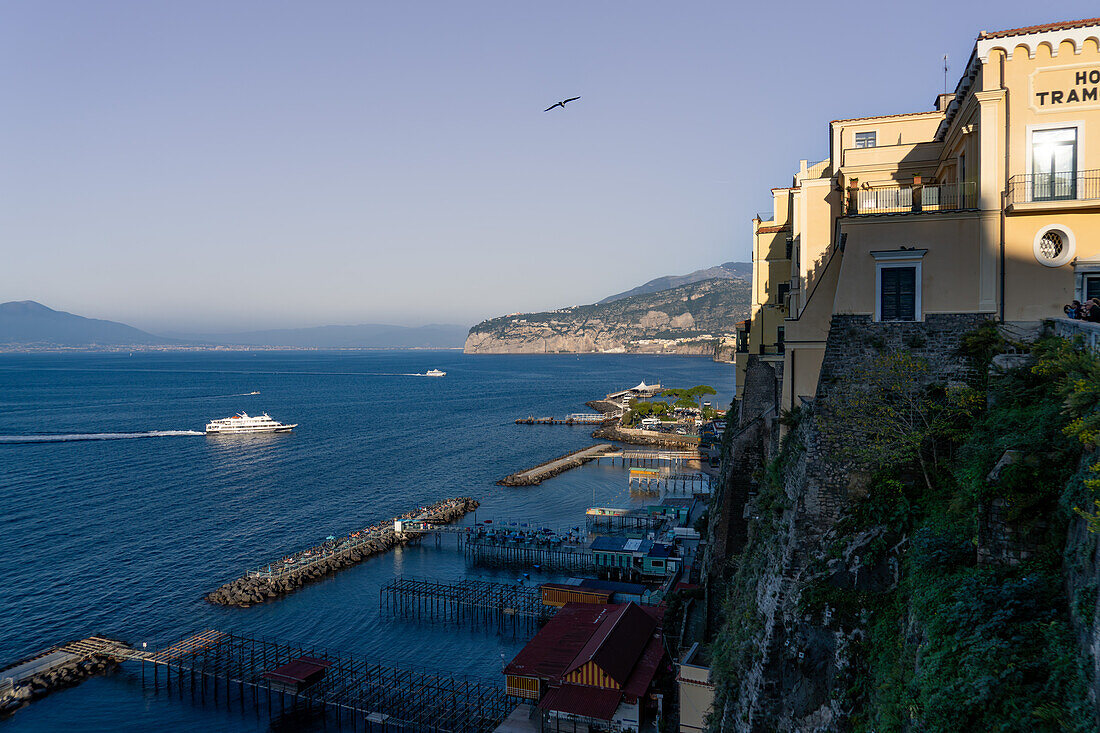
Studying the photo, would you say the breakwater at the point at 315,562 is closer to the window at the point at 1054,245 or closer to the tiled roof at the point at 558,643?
the tiled roof at the point at 558,643

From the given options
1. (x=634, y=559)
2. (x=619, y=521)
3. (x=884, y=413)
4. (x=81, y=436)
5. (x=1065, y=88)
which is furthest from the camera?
(x=81, y=436)

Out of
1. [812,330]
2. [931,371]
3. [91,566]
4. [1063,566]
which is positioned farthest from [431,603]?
[1063,566]

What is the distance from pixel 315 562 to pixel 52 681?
51.4 ft

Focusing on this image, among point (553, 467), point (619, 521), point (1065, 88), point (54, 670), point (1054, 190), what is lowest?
point (54, 670)

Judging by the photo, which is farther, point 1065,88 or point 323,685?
point 323,685

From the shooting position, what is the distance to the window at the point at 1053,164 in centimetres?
1438

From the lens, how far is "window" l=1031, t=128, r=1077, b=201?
14.4m

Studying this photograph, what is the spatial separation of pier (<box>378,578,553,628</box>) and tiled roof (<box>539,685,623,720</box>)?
42.6ft

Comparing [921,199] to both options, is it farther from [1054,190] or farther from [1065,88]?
[1065,88]

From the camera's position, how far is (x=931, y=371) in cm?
1482

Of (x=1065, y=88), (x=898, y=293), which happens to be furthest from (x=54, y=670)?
(x=1065, y=88)

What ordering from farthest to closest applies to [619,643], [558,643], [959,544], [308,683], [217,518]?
1. [217,518]
2. [308,683]
3. [558,643]
4. [619,643]
5. [959,544]

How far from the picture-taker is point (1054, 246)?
47.6 ft

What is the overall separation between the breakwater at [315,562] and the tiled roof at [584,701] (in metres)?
22.6
